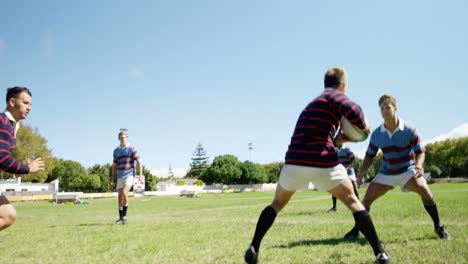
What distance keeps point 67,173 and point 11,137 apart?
328ft

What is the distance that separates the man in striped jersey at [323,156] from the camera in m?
4.32

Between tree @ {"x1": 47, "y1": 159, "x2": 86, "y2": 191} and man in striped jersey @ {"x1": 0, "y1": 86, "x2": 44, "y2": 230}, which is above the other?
tree @ {"x1": 47, "y1": 159, "x2": 86, "y2": 191}

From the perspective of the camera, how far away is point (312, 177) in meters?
4.40

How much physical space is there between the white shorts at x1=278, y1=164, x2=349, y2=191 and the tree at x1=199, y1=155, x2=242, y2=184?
105m

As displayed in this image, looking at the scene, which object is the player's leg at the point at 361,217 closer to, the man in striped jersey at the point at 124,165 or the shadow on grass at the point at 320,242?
the shadow on grass at the point at 320,242

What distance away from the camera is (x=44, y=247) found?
6.65 metres

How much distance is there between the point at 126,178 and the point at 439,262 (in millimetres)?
9380

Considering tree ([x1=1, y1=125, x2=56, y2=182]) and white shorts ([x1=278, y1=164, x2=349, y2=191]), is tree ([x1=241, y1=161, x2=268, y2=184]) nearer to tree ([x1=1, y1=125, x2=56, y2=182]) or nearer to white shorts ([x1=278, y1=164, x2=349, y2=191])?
tree ([x1=1, y1=125, x2=56, y2=182])

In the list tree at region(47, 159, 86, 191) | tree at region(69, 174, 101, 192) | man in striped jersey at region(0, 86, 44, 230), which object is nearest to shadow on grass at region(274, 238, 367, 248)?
man in striped jersey at region(0, 86, 44, 230)

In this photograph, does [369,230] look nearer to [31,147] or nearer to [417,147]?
[417,147]

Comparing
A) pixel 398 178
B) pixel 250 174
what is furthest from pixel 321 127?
pixel 250 174

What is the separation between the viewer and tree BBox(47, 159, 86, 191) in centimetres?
9187

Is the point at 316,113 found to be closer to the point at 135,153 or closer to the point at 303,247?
the point at 303,247

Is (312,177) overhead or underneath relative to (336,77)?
underneath
